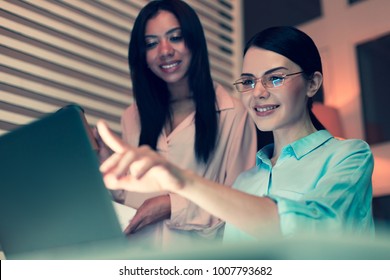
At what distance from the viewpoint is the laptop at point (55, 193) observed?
1.62 feet

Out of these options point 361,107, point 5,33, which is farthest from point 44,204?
point 361,107

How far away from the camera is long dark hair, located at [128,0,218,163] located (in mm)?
942

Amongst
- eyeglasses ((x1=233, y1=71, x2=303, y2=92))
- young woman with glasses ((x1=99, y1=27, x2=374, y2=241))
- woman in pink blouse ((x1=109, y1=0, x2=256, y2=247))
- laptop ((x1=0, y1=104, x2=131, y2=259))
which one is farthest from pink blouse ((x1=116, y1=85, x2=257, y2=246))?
laptop ((x1=0, y1=104, x2=131, y2=259))

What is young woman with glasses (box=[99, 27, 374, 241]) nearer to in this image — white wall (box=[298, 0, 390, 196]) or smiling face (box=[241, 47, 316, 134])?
smiling face (box=[241, 47, 316, 134])

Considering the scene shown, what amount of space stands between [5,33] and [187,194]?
755 millimetres

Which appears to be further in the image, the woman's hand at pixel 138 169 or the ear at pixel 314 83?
the ear at pixel 314 83

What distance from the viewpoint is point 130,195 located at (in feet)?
3.05

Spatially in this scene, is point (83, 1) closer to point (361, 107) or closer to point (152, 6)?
point (152, 6)

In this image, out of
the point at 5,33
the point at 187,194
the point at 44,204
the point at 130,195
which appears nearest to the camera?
the point at 187,194

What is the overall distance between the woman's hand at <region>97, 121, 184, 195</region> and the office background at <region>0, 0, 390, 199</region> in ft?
2.04

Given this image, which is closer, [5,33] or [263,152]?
[263,152]

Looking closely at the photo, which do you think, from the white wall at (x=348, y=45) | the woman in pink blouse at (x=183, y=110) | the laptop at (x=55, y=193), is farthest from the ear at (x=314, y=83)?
the white wall at (x=348, y=45)

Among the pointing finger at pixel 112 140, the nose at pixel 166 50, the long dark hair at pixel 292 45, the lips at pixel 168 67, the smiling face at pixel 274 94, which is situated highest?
the nose at pixel 166 50

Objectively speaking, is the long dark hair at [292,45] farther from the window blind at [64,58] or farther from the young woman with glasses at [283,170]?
the window blind at [64,58]
